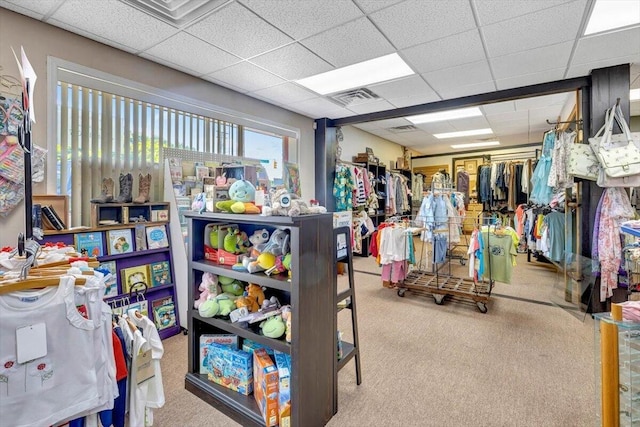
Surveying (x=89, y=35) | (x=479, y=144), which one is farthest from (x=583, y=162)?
(x=479, y=144)

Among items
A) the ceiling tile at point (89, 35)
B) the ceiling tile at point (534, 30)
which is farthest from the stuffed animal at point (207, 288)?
the ceiling tile at point (534, 30)

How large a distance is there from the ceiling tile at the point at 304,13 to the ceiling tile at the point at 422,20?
0.24 meters

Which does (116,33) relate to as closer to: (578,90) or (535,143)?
(578,90)

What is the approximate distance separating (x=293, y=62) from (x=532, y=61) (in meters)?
2.48

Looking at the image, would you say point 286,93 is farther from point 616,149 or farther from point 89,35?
point 616,149

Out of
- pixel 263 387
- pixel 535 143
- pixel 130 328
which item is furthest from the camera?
pixel 535 143

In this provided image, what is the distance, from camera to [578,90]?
3.66m

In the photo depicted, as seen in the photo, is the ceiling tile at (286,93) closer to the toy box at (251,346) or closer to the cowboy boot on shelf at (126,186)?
the cowboy boot on shelf at (126,186)

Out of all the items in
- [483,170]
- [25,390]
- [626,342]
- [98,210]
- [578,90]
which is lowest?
[25,390]

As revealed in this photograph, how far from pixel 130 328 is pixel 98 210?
1800mm

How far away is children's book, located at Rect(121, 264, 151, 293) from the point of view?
2.79 meters

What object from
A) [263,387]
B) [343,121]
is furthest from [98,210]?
[343,121]

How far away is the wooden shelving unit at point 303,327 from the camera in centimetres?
164

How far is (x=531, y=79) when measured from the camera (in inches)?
145
